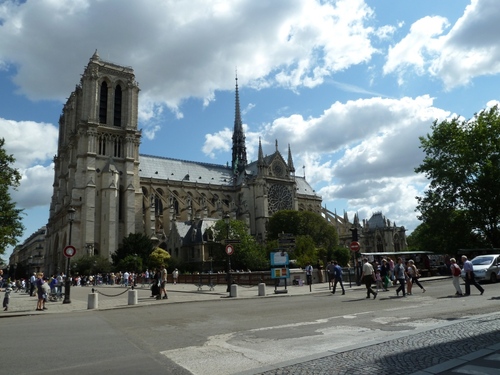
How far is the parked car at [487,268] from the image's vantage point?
22562 millimetres

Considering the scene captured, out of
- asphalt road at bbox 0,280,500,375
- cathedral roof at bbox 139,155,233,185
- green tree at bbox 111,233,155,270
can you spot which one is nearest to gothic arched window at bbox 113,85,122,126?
cathedral roof at bbox 139,155,233,185

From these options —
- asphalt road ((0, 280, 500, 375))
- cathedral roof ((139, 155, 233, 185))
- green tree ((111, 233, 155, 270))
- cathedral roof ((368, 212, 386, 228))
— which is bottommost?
asphalt road ((0, 280, 500, 375))

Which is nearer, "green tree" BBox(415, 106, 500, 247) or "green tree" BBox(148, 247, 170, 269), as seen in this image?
"green tree" BBox(415, 106, 500, 247)

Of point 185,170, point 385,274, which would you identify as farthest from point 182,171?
point 385,274

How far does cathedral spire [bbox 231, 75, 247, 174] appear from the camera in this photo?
10238cm

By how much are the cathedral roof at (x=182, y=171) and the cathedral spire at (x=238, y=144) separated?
3614 mm

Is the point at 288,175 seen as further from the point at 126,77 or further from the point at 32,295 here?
the point at 32,295

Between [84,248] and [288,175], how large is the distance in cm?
4682

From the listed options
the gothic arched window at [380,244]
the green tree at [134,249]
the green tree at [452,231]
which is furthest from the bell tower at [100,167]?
the gothic arched window at [380,244]

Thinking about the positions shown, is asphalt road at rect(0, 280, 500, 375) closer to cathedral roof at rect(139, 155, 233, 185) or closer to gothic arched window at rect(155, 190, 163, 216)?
gothic arched window at rect(155, 190, 163, 216)

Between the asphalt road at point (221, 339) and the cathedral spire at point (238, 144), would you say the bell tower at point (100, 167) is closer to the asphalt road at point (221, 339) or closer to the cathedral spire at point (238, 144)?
the cathedral spire at point (238, 144)

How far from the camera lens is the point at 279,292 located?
23641mm

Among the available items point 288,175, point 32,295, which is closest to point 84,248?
point 32,295

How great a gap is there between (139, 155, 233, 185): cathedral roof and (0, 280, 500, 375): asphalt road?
71.0 metres
